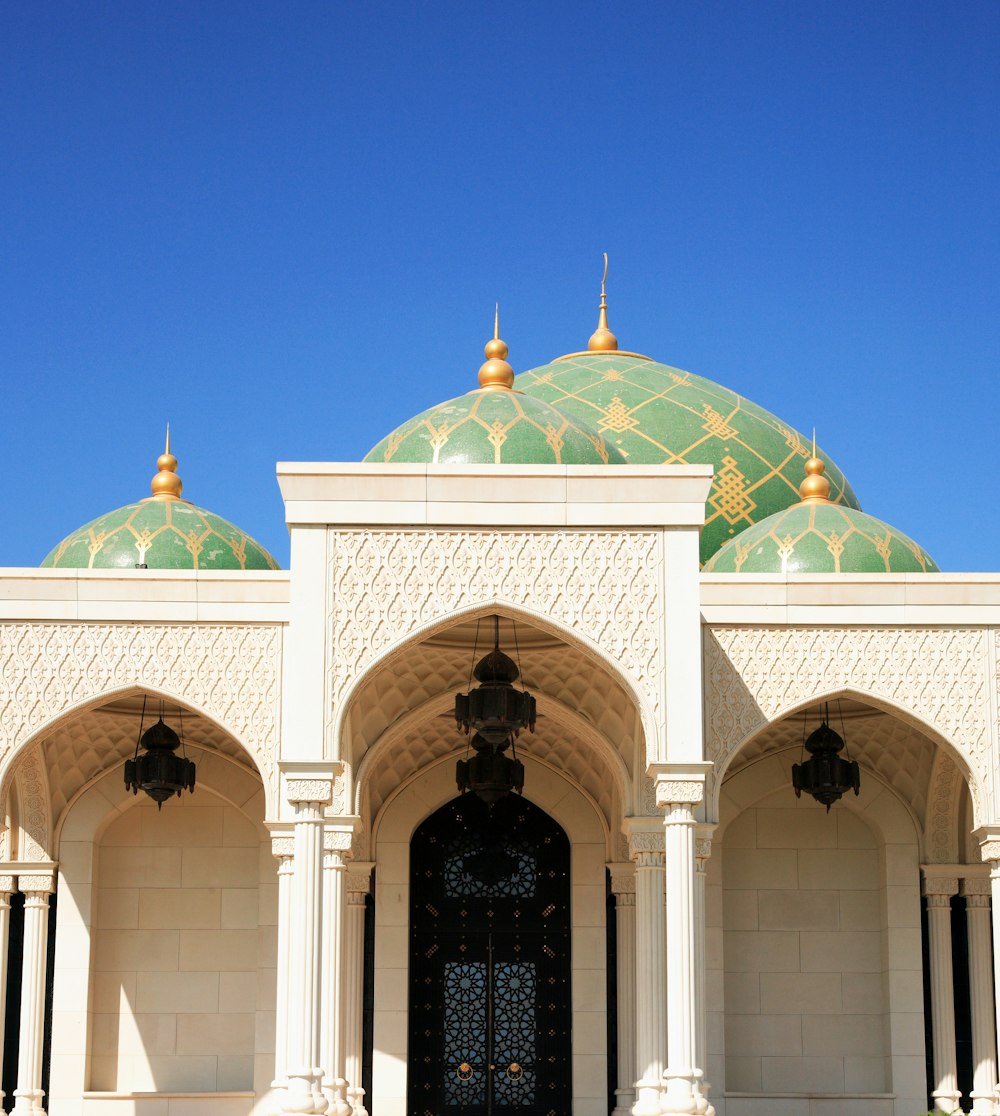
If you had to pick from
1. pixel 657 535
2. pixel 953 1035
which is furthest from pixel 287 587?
pixel 953 1035

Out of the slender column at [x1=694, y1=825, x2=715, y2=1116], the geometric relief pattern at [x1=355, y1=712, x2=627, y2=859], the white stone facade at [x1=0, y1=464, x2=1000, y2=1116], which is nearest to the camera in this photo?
the slender column at [x1=694, y1=825, x2=715, y2=1116]

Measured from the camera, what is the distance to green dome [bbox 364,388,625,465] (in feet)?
41.4

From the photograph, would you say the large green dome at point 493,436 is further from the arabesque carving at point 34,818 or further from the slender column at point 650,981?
the arabesque carving at point 34,818

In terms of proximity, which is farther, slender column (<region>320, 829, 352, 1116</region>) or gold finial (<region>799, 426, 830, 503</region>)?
gold finial (<region>799, 426, 830, 503</region>)

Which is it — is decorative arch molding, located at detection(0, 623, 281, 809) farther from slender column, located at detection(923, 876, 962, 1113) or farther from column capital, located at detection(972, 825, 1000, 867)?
slender column, located at detection(923, 876, 962, 1113)

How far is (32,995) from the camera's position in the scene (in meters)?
14.4

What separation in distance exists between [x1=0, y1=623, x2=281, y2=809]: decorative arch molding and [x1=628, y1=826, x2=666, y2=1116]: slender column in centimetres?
262

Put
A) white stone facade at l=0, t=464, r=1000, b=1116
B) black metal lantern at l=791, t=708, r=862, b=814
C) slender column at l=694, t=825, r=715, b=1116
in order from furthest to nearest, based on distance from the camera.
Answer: black metal lantern at l=791, t=708, r=862, b=814 → white stone facade at l=0, t=464, r=1000, b=1116 → slender column at l=694, t=825, r=715, b=1116

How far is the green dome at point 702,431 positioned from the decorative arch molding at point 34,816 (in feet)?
17.8

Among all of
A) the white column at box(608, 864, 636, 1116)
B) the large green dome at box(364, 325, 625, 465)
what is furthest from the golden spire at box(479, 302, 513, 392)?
the white column at box(608, 864, 636, 1116)

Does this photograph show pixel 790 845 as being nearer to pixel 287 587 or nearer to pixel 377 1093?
pixel 377 1093

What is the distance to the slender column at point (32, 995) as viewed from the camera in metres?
14.2

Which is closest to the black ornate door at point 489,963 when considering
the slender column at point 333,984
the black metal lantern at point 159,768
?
the slender column at point 333,984

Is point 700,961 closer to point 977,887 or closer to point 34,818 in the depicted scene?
point 977,887
